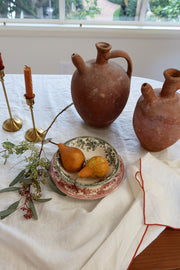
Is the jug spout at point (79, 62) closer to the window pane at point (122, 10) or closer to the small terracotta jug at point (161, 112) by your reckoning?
the small terracotta jug at point (161, 112)

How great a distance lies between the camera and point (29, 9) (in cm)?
162

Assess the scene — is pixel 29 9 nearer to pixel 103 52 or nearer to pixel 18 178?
pixel 103 52

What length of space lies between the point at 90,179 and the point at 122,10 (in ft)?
4.91

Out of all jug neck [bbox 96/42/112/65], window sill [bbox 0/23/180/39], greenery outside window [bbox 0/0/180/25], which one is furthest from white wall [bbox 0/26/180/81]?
jug neck [bbox 96/42/112/65]

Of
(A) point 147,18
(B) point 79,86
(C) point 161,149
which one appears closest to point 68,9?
(A) point 147,18

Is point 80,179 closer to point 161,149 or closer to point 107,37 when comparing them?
point 161,149

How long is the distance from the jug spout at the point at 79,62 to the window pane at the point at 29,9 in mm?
1171

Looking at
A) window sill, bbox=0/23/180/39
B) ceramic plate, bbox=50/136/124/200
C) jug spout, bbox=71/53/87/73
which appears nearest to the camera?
ceramic plate, bbox=50/136/124/200

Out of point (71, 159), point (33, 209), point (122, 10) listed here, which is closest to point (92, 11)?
point (122, 10)

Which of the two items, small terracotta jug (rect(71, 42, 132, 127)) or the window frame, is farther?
the window frame

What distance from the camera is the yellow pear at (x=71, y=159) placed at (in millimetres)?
582

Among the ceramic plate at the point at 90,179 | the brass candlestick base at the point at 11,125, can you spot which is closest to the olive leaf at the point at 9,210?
the ceramic plate at the point at 90,179

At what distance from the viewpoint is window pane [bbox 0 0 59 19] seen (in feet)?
5.25

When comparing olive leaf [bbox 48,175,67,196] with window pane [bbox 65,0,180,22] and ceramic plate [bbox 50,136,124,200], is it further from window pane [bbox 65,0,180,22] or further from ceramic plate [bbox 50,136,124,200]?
window pane [bbox 65,0,180,22]
